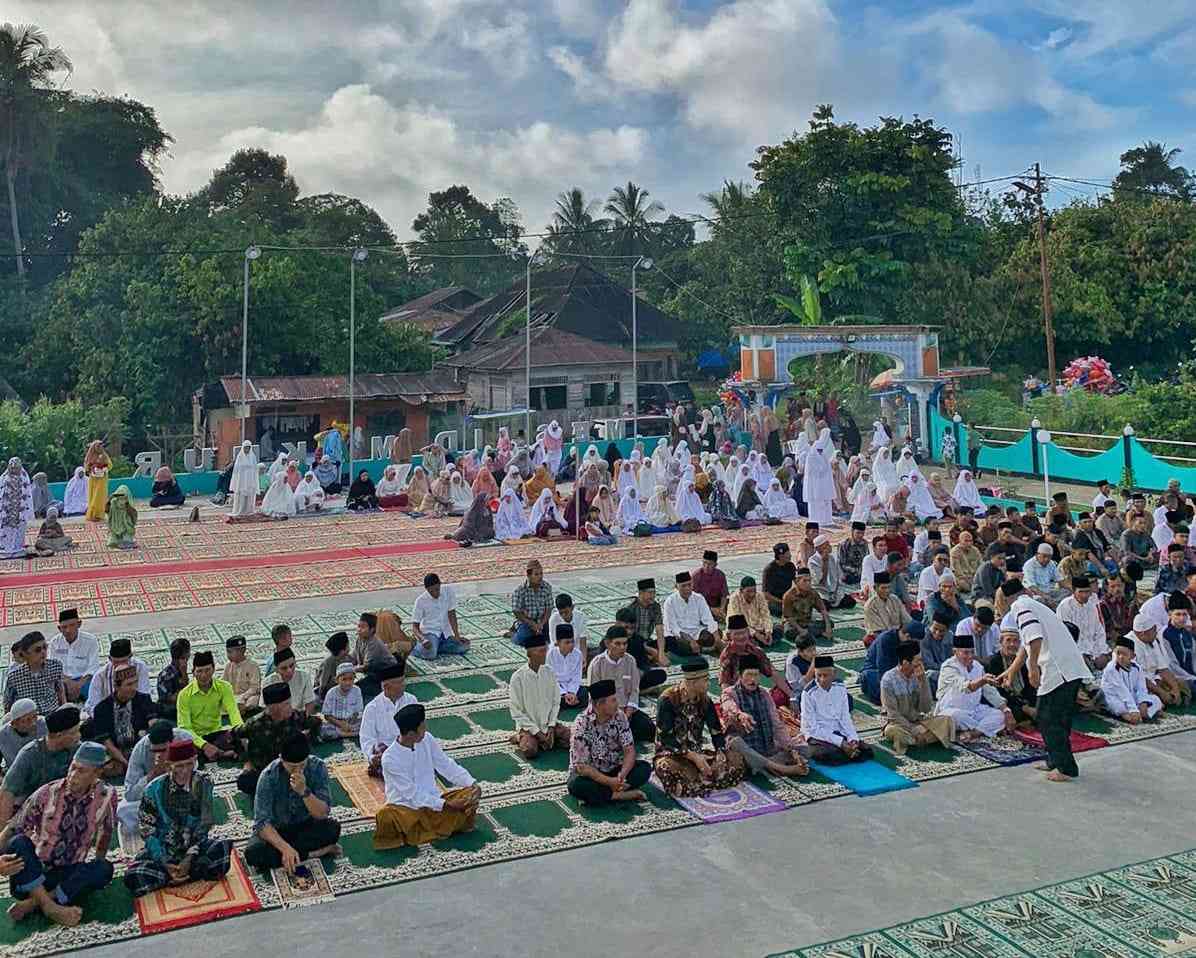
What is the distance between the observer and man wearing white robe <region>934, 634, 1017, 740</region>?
8.20 meters

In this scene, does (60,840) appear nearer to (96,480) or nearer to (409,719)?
(409,719)

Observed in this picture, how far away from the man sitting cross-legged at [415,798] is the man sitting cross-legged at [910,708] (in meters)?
3.09

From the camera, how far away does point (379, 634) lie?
34.4ft

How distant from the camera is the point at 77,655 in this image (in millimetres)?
9102

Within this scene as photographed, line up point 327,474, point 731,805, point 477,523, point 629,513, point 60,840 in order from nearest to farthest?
point 60,840 < point 731,805 < point 477,523 < point 629,513 < point 327,474

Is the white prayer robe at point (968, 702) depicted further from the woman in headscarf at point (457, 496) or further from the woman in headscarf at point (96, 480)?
the woman in headscarf at point (96, 480)

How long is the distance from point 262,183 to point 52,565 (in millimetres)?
35671

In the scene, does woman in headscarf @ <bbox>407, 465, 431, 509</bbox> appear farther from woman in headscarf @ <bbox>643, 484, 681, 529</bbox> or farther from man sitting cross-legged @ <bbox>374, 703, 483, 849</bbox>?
man sitting cross-legged @ <bbox>374, 703, 483, 849</bbox>

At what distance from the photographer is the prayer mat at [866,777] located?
738cm

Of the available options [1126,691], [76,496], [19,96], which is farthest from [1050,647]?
[19,96]

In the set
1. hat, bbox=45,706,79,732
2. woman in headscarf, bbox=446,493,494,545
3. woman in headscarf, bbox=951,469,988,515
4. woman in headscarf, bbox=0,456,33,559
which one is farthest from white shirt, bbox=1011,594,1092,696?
woman in headscarf, bbox=0,456,33,559

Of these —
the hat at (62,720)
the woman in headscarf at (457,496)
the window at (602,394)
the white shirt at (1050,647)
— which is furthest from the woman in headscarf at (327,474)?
the white shirt at (1050,647)

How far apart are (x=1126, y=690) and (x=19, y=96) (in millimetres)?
35442

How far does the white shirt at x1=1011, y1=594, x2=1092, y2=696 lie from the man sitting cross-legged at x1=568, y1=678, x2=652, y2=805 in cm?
258
